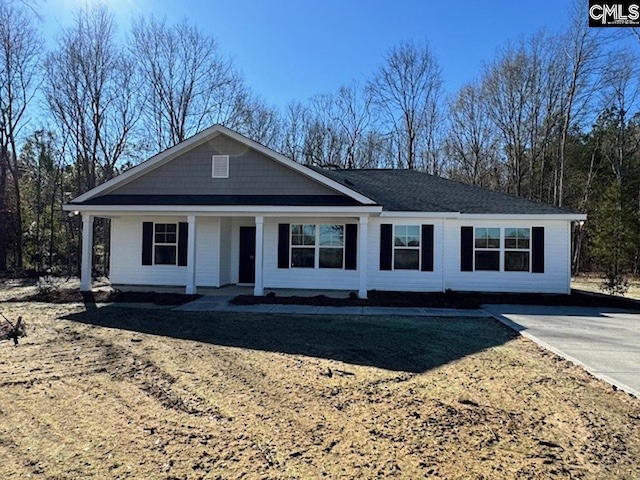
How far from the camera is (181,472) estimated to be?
3.00 meters

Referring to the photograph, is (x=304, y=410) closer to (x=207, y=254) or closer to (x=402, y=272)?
(x=402, y=272)

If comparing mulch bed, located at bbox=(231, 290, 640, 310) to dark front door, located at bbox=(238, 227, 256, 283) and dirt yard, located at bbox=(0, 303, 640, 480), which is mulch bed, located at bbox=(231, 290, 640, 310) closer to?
dark front door, located at bbox=(238, 227, 256, 283)

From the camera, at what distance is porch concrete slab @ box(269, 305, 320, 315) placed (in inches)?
398

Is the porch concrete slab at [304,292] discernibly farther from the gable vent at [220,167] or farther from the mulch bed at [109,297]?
the gable vent at [220,167]

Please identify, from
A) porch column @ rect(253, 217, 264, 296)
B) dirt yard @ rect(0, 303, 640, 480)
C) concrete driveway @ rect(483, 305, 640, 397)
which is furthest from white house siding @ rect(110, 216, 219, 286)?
concrete driveway @ rect(483, 305, 640, 397)

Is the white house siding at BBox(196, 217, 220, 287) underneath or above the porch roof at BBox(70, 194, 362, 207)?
underneath

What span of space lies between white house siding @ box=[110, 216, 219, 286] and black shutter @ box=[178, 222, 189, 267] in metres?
0.21

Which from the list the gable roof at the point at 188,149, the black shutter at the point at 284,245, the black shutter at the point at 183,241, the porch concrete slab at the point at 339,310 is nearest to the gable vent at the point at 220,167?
the gable roof at the point at 188,149

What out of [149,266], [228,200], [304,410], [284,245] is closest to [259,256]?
[284,245]

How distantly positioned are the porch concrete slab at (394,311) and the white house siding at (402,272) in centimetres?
261

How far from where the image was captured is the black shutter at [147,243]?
47.2 feet

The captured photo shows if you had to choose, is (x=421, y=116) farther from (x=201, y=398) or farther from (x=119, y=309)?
(x=201, y=398)

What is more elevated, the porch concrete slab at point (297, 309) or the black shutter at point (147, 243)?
the black shutter at point (147, 243)

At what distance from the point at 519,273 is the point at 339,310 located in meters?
6.63
